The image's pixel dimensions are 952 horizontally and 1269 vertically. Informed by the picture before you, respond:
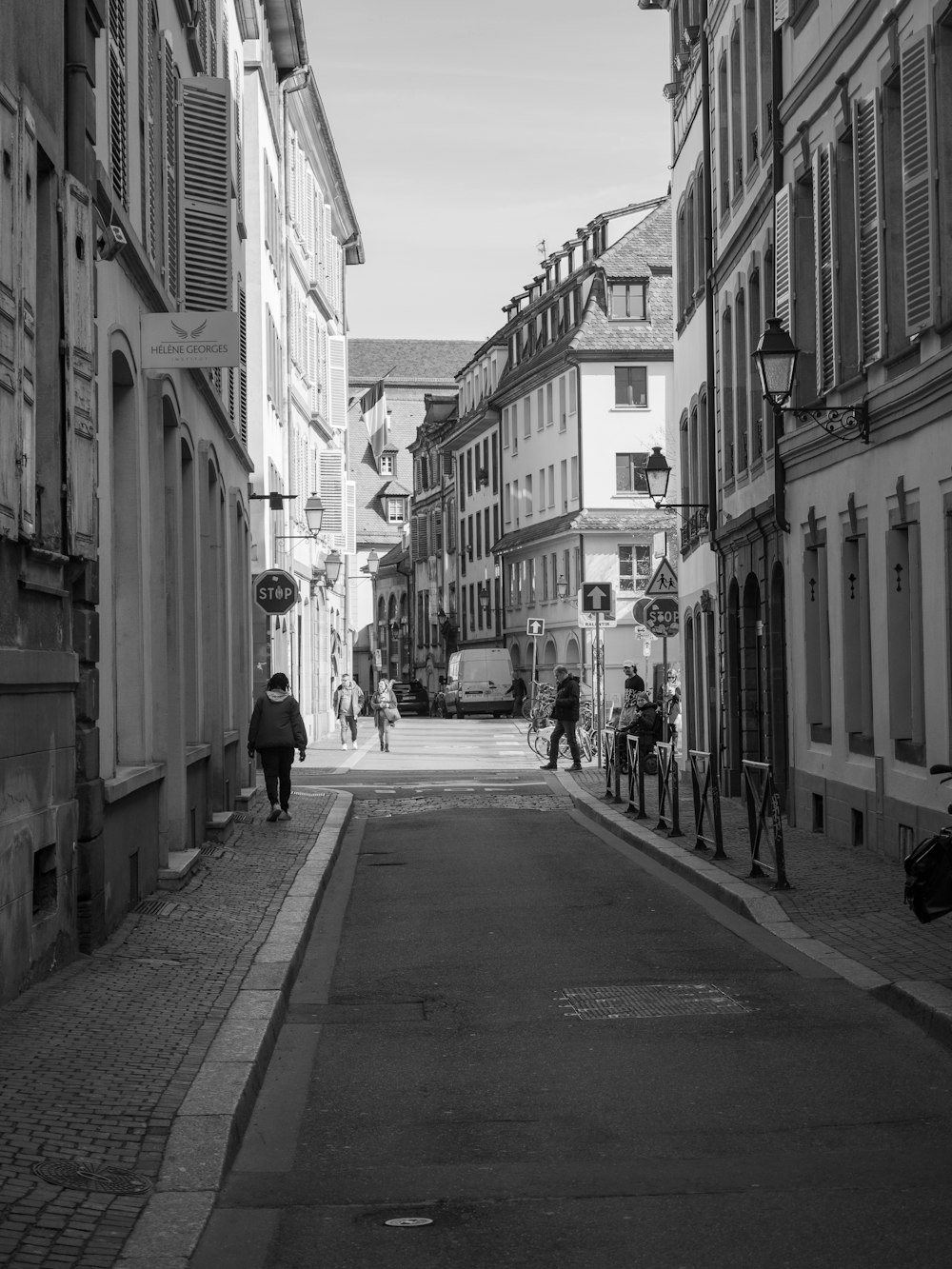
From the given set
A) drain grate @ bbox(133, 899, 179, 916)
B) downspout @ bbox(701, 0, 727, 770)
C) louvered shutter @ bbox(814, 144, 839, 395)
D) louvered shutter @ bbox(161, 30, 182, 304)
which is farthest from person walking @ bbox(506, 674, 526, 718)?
drain grate @ bbox(133, 899, 179, 916)

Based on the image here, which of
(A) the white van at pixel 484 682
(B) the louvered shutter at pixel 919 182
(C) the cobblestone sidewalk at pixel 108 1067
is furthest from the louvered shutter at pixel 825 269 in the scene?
(A) the white van at pixel 484 682

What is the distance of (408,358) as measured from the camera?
14050cm

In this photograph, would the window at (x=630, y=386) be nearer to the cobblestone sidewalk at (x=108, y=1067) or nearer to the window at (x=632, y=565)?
the window at (x=632, y=565)

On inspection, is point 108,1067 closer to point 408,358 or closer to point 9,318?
point 9,318

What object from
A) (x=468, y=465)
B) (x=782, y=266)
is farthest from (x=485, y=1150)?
(x=468, y=465)

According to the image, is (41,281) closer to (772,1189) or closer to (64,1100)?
(64,1100)

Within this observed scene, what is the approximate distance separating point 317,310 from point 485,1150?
164 ft

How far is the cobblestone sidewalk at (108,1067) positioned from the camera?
18.0ft

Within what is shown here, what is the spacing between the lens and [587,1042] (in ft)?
29.3

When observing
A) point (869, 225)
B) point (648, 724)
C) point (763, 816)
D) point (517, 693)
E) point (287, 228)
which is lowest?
point (763, 816)

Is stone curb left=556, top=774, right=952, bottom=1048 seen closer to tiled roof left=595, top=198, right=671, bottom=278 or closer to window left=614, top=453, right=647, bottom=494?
window left=614, top=453, right=647, bottom=494

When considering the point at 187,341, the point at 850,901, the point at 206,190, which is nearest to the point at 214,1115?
the point at 850,901

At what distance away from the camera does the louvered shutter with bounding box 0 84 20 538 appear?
8820 millimetres

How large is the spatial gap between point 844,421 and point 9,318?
10588mm
